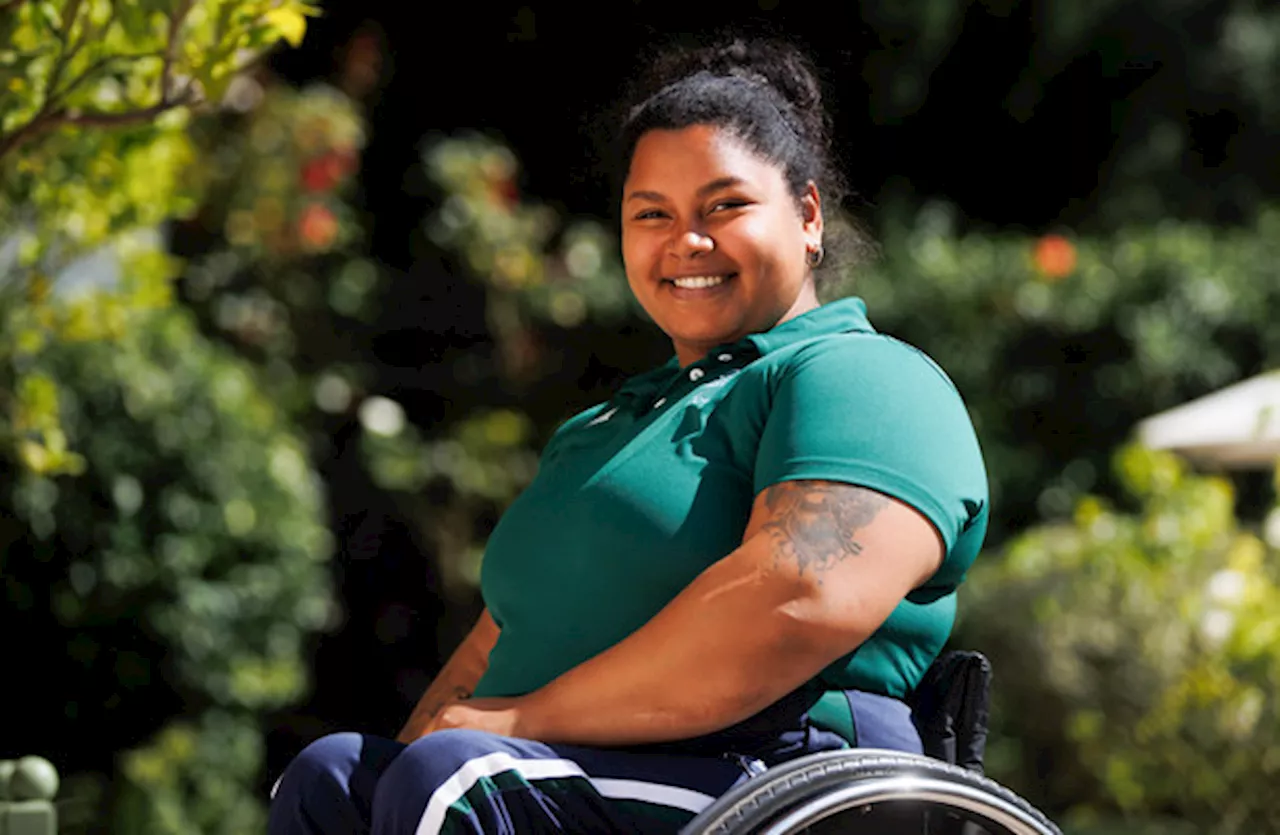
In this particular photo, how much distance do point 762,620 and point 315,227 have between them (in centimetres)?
522

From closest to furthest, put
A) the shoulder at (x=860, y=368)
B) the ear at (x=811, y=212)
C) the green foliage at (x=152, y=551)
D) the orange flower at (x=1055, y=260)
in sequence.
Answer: the shoulder at (x=860, y=368) → the ear at (x=811, y=212) → the green foliage at (x=152, y=551) → the orange flower at (x=1055, y=260)

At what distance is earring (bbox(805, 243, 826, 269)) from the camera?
225 centimetres

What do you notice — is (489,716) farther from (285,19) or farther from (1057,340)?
(1057,340)

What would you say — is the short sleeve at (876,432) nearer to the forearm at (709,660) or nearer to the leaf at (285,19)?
the forearm at (709,660)

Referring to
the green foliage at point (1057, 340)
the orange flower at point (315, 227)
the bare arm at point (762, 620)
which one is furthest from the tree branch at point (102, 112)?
the green foliage at point (1057, 340)

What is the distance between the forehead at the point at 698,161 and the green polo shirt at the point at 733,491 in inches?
9.1

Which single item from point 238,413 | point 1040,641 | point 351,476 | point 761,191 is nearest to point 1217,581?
point 1040,641

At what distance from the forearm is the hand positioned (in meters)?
0.03

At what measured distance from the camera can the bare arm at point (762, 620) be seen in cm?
178

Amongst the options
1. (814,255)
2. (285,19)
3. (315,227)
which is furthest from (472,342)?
(814,255)

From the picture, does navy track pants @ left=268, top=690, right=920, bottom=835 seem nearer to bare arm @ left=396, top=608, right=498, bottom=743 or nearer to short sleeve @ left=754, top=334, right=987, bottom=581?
short sleeve @ left=754, top=334, right=987, bottom=581

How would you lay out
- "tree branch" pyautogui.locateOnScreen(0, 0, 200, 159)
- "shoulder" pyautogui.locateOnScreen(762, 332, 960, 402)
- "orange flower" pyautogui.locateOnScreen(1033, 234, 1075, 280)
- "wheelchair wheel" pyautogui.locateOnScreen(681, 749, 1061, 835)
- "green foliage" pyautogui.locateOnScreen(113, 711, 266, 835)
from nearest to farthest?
1. "wheelchair wheel" pyautogui.locateOnScreen(681, 749, 1061, 835)
2. "shoulder" pyautogui.locateOnScreen(762, 332, 960, 402)
3. "tree branch" pyautogui.locateOnScreen(0, 0, 200, 159)
4. "green foliage" pyautogui.locateOnScreen(113, 711, 266, 835)
5. "orange flower" pyautogui.locateOnScreen(1033, 234, 1075, 280)

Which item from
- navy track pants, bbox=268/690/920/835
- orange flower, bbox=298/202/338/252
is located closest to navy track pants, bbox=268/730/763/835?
navy track pants, bbox=268/690/920/835

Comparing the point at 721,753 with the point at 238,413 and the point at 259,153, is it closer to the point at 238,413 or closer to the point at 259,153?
the point at 238,413
